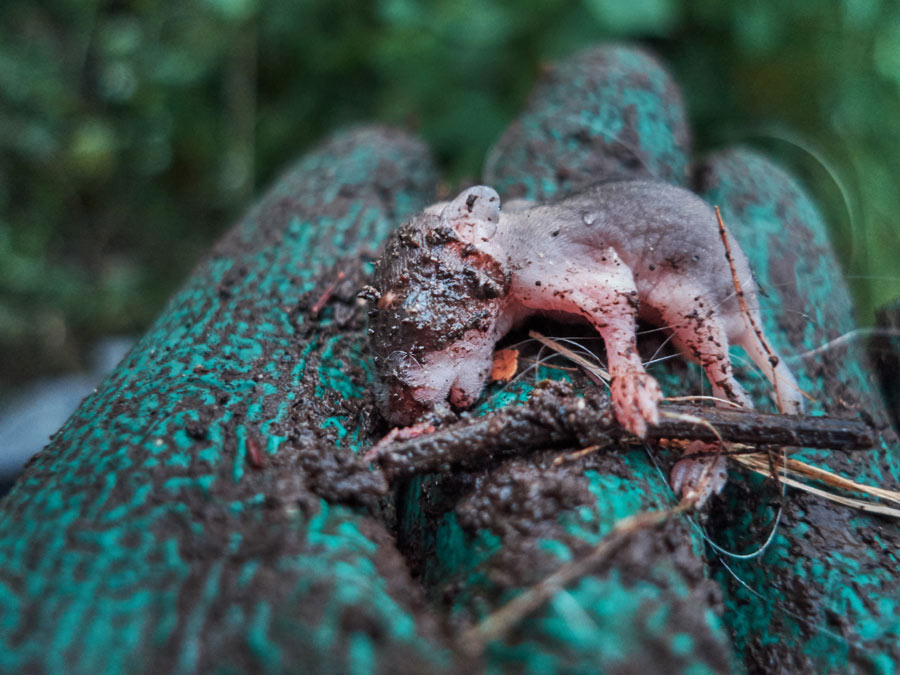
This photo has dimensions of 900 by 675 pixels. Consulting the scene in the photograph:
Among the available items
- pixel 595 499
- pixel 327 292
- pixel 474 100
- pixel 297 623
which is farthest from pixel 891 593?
pixel 474 100

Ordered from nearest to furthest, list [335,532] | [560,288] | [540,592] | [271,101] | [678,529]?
[540,592]
[335,532]
[678,529]
[560,288]
[271,101]

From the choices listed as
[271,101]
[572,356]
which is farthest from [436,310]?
[271,101]

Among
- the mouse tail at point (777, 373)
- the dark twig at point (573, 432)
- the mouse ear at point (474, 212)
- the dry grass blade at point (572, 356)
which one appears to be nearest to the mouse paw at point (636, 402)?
the dark twig at point (573, 432)

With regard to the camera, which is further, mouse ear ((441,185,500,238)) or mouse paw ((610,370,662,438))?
mouse ear ((441,185,500,238))

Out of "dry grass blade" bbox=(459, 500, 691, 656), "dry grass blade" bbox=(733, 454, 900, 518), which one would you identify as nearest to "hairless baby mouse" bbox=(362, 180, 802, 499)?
"dry grass blade" bbox=(733, 454, 900, 518)

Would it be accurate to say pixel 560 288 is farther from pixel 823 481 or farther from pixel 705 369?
pixel 823 481

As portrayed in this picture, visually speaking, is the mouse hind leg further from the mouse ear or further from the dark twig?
the mouse ear

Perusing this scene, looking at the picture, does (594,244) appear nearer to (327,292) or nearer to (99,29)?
(327,292)
